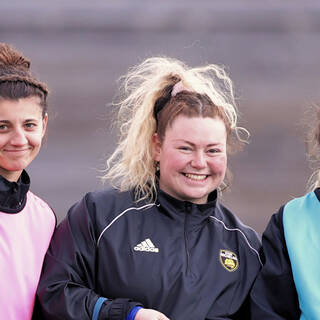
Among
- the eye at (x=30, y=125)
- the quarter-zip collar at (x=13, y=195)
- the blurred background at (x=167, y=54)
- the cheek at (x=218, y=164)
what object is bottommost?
the quarter-zip collar at (x=13, y=195)

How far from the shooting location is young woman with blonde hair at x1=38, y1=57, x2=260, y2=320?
3.14 metres

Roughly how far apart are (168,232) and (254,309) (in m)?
0.44

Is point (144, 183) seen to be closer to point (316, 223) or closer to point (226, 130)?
point (226, 130)

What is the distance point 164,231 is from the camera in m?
3.29

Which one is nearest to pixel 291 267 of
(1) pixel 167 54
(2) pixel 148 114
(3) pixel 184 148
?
(3) pixel 184 148

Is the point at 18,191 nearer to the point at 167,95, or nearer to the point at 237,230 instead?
the point at 167,95

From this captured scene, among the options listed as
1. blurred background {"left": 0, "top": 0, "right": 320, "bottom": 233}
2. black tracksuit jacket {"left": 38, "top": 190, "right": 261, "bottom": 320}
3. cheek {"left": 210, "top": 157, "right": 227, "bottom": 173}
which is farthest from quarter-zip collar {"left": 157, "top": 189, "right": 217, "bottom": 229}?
blurred background {"left": 0, "top": 0, "right": 320, "bottom": 233}

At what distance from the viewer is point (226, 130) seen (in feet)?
11.2

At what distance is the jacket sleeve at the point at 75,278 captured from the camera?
3.07m

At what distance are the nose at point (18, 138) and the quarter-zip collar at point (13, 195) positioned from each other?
14 centimetres

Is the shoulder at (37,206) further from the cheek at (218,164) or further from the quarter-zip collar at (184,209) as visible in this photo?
the cheek at (218,164)

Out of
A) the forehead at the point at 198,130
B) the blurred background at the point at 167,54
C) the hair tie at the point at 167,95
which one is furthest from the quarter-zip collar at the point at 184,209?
the blurred background at the point at 167,54

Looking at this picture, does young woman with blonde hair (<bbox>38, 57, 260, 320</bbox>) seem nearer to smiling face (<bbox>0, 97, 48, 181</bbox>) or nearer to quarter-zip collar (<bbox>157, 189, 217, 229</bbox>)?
quarter-zip collar (<bbox>157, 189, 217, 229</bbox>)

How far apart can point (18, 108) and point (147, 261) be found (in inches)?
29.6
